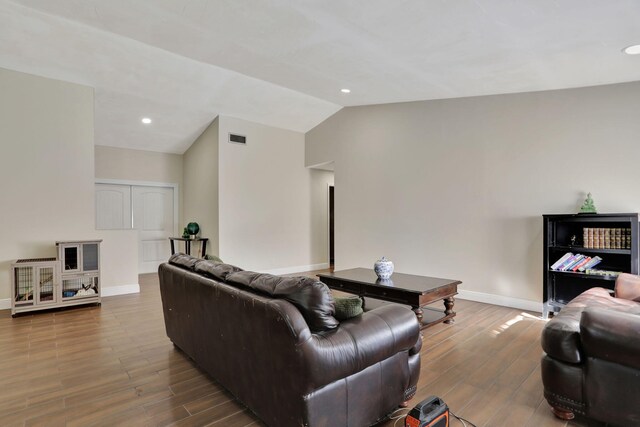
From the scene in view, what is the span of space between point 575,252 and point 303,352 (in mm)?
3736

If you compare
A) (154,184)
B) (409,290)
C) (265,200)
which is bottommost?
(409,290)

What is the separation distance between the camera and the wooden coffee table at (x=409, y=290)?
3346 mm

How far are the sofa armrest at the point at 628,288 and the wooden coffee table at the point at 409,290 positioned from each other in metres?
1.32

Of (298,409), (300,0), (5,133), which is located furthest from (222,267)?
(5,133)

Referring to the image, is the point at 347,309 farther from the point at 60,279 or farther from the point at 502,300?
the point at 60,279

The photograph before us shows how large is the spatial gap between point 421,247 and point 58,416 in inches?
180

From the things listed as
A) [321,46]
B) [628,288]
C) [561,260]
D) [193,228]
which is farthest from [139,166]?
[628,288]

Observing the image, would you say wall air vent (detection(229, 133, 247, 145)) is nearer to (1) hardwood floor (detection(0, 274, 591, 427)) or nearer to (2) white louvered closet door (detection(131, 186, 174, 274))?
(2) white louvered closet door (detection(131, 186, 174, 274))

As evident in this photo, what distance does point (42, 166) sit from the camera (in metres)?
4.64

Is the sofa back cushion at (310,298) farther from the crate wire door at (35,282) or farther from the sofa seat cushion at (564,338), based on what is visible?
the crate wire door at (35,282)

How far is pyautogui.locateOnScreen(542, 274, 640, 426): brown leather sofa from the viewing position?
5.86 ft

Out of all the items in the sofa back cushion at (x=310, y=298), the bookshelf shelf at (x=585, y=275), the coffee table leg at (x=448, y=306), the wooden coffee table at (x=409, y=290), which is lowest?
the coffee table leg at (x=448, y=306)

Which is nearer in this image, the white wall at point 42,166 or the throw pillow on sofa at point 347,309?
the throw pillow on sofa at point 347,309

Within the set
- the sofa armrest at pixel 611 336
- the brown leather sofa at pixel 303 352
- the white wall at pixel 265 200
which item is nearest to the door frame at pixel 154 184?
the white wall at pixel 265 200
